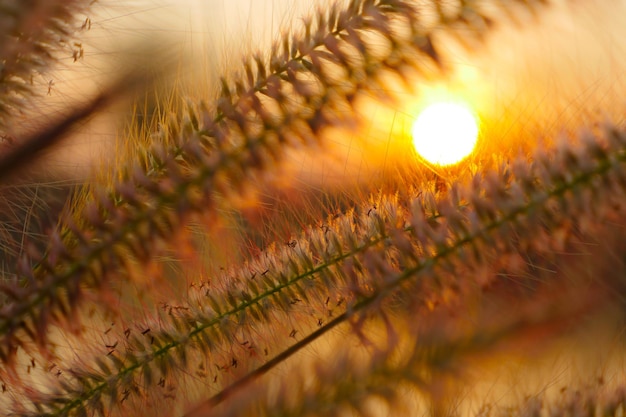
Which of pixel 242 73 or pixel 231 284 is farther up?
pixel 242 73

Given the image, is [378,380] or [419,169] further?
[419,169]

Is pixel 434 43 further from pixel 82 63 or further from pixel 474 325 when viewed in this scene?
pixel 82 63

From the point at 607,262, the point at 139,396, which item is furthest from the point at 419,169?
the point at 139,396
